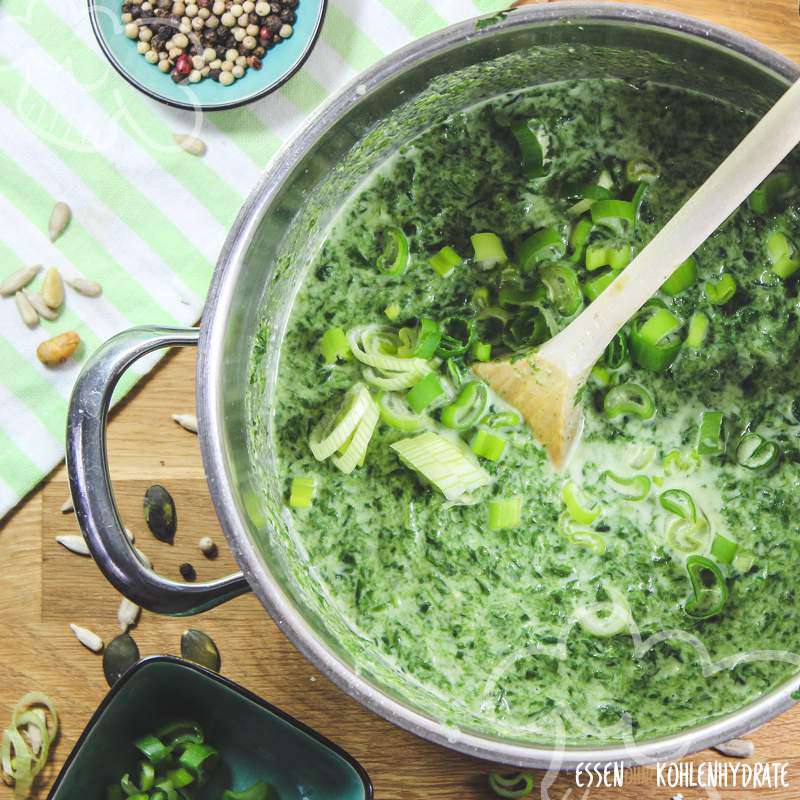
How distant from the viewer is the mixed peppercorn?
1747mm

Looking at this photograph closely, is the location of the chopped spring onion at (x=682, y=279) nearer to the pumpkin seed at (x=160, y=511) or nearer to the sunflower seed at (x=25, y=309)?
the pumpkin seed at (x=160, y=511)

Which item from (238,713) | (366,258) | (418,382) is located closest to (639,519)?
(418,382)

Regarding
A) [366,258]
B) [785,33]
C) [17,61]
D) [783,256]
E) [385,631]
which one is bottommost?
[385,631]

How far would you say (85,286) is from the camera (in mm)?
1737

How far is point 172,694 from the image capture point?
1697mm

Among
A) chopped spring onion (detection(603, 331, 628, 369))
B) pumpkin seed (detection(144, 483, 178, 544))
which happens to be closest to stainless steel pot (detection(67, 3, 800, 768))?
pumpkin seed (detection(144, 483, 178, 544))

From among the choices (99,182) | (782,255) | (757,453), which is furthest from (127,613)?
(782,255)

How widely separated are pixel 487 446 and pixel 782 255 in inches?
22.6

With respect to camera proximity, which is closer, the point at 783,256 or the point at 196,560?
the point at 783,256

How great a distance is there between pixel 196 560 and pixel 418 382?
587mm

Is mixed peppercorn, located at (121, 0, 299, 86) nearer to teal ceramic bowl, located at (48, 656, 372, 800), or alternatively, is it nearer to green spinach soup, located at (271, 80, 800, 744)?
green spinach soup, located at (271, 80, 800, 744)

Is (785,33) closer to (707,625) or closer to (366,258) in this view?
(366,258)

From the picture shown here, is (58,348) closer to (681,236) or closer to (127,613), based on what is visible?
(127,613)

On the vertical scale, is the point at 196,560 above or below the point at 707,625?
above
